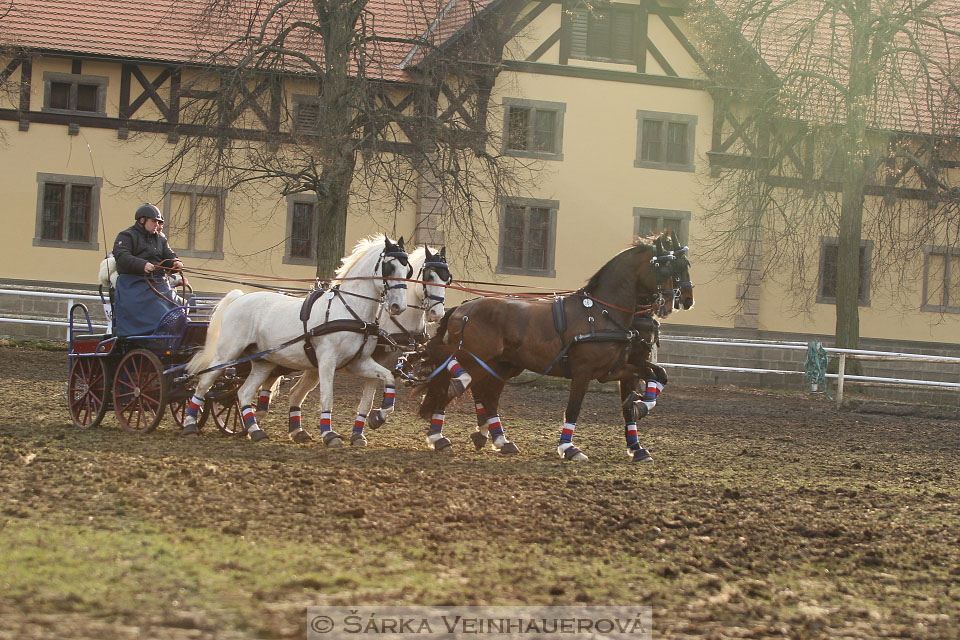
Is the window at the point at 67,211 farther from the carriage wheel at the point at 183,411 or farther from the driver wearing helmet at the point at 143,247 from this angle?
the driver wearing helmet at the point at 143,247

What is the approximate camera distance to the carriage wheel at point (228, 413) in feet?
38.4

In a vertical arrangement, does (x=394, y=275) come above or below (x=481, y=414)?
above

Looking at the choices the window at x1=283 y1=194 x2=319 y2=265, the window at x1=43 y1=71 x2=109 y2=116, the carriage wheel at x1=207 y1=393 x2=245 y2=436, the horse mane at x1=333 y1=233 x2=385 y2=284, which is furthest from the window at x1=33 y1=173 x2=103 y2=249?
the horse mane at x1=333 y1=233 x2=385 y2=284

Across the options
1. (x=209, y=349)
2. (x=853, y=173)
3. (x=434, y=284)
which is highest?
(x=853, y=173)

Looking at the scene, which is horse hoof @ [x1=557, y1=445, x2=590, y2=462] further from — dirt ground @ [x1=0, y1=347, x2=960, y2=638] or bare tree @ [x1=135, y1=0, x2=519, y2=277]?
bare tree @ [x1=135, y1=0, x2=519, y2=277]

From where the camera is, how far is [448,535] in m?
6.27

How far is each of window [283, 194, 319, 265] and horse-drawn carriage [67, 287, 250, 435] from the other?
666 inches

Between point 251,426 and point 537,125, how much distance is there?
19.3 meters

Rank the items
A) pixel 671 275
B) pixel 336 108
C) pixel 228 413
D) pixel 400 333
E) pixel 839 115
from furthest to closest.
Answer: pixel 839 115
pixel 336 108
pixel 228 413
pixel 400 333
pixel 671 275

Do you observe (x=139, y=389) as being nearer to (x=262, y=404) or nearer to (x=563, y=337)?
(x=262, y=404)

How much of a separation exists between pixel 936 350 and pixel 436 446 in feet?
77.0

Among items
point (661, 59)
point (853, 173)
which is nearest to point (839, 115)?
point (853, 173)

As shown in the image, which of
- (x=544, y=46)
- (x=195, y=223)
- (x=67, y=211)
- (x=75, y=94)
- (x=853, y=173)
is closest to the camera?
(x=853, y=173)

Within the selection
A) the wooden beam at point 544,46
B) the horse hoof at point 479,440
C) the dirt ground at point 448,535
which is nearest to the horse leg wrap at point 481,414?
the horse hoof at point 479,440
